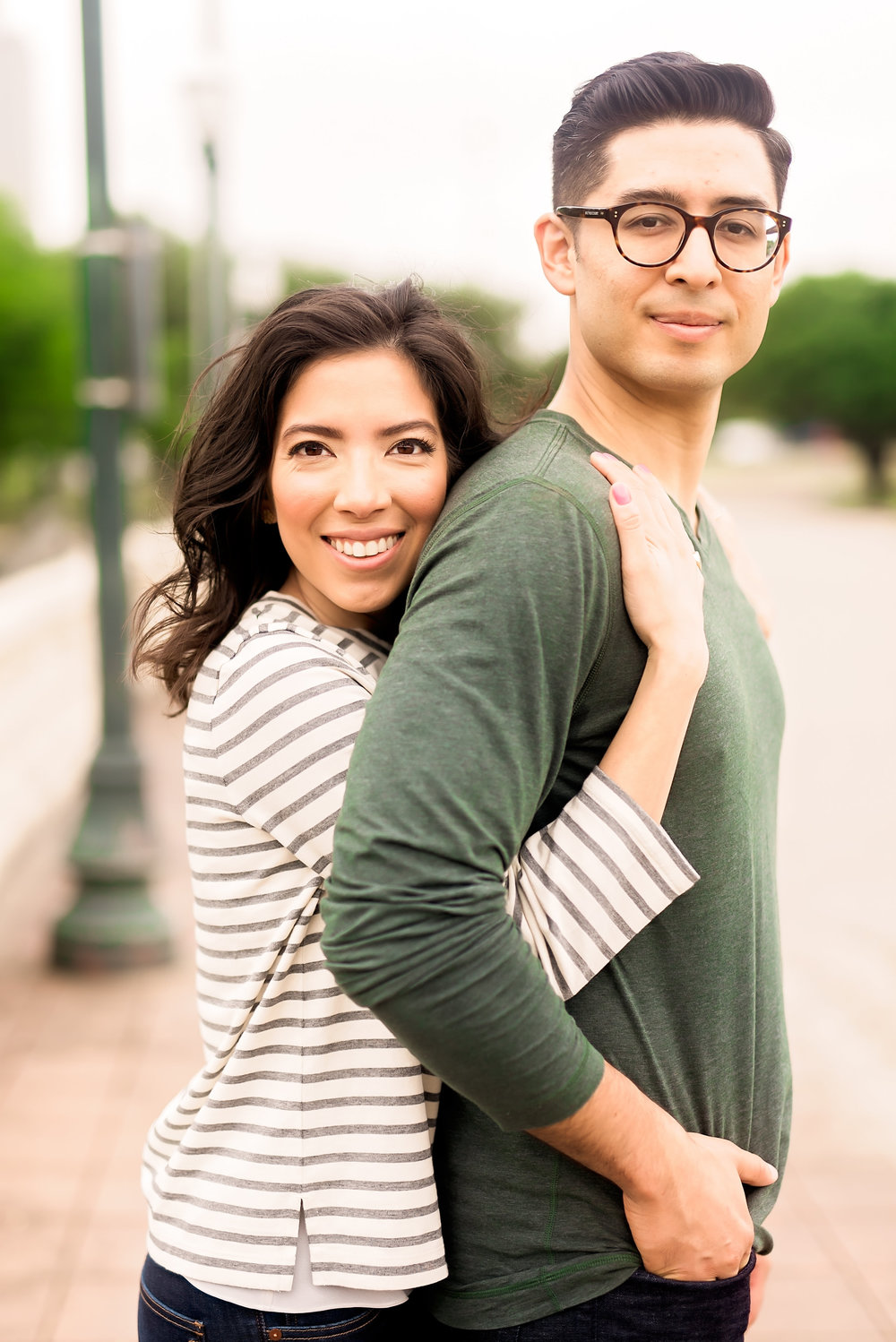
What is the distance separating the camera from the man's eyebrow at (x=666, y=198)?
155 centimetres

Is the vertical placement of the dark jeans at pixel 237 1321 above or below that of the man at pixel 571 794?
below

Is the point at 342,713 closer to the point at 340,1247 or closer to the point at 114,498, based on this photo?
the point at 340,1247

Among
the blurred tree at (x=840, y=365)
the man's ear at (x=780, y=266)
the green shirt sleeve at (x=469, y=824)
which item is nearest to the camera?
the green shirt sleeve at (x=469, y=824)

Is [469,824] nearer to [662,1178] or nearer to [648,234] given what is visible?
[662,1178]

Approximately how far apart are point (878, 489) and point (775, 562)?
36.8m

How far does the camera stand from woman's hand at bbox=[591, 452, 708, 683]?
4.68ft

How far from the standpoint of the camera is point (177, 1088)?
450 cm

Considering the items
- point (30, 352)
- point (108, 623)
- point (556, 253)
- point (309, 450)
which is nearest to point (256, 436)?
point (309, 450)

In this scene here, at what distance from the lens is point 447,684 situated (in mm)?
1292

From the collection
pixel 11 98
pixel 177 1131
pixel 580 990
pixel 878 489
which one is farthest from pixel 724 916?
pixel 11 98

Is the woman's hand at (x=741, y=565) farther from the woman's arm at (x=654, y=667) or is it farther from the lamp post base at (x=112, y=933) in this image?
the lamp post base at (x=112, y=933)

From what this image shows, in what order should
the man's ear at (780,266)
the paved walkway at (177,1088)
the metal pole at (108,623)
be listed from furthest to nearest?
1. the metal pole at (108,623)
2. the paved walkway at (177,1088)
3. the man's ear at (780,266)

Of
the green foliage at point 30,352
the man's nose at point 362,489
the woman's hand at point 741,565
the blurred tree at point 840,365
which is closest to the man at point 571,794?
the man's nose at point 362,489

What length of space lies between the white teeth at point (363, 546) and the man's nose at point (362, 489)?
0.04 metres
